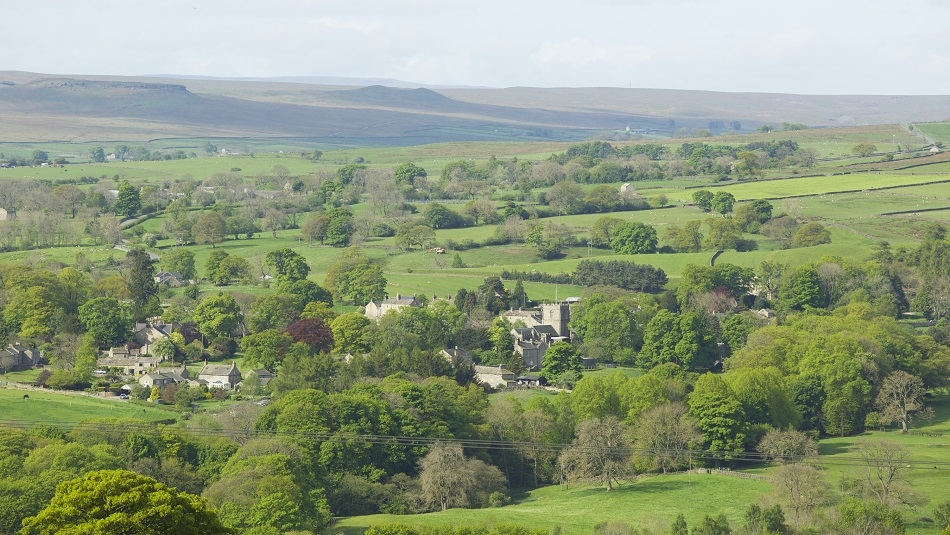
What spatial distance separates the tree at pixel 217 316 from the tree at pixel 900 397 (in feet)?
127

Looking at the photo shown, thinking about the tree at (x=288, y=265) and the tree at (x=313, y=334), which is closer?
the tree at (x=313, y=334)

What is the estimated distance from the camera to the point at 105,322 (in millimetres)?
89125

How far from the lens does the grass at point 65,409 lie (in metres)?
65.8

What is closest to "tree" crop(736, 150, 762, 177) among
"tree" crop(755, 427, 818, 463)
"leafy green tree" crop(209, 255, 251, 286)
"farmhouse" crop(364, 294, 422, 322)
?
"leafy green tree" crop(209, 255, 251, 286)

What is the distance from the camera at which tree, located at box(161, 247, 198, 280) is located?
110500 millimetres

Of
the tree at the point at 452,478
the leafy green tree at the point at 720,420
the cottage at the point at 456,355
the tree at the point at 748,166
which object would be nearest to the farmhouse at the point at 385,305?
the cottage at the point at 456,355

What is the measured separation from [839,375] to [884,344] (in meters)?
9.26

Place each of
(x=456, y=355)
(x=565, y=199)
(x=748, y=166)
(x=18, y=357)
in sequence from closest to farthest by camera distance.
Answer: (x=456, y=355), (x=18, y=357), (x=565, y=199), (x=748, y=166)

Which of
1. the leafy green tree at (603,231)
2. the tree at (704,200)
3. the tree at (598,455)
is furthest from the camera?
the tree at (704,200)

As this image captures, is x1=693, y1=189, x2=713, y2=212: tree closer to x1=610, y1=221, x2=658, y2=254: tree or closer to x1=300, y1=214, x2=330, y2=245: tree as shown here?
x1=610, y1=221, x2=658, y2=254: tree

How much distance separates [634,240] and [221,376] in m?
51.9

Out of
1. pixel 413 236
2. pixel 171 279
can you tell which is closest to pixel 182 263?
pixel 171 279

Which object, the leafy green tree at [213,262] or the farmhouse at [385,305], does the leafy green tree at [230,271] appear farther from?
the farmhouse at [385,305]

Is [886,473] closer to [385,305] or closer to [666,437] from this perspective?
[666,437]
